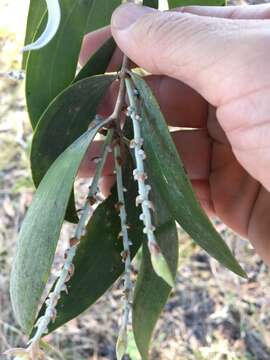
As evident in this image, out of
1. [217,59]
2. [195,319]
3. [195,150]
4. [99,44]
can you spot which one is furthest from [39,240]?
[195,319]

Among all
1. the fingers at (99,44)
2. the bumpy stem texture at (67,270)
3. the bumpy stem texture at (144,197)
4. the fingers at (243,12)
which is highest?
the fingers at (243,12)

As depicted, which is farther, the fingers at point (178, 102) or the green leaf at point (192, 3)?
the fingers at point (178, 102)

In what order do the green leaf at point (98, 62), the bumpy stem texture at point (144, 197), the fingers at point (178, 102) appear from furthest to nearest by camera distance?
1. the fingers at point (178, 102)
2. the green leaf at point (98, 62)
3. the bumpy stem texture at point (144, 197)

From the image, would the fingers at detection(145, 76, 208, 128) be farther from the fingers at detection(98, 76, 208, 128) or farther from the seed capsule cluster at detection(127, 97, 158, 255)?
the seed capsule cluster at detection(127, 97, 158, 255)

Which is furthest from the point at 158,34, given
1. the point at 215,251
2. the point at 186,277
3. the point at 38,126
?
the point at 186,277

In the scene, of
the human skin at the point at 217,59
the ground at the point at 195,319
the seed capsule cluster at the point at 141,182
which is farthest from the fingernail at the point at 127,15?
the ground at the point at 195,319

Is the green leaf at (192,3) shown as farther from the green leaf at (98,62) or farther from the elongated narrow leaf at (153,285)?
the elongated narrow leaf at (153,285)

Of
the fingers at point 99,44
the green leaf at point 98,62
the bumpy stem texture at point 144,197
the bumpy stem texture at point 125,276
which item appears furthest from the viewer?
the fingers at point 99,44

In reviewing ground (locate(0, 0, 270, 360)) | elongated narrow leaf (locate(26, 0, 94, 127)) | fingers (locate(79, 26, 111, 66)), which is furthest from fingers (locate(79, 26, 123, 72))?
ground (locate(0, 0, 270, 360))
